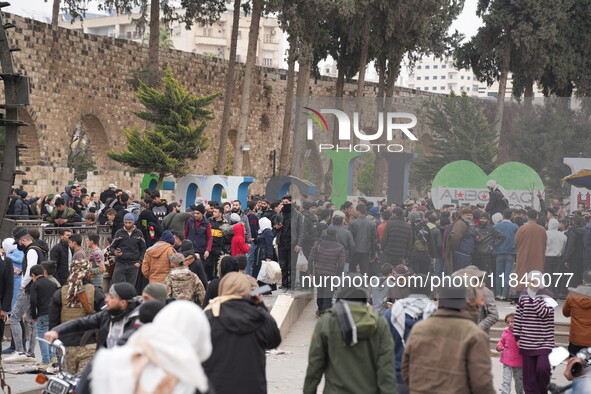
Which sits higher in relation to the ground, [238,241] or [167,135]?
[167,135]

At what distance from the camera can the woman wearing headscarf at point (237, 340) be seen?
6.04 m

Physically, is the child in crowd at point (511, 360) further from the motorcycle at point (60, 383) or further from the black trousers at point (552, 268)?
the motorcycle at point (60, 383)

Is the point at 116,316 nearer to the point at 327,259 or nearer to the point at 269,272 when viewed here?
the point at 327,259

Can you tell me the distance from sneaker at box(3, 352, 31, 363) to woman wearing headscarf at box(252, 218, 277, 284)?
5700 millimetres

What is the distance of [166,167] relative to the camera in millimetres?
26750

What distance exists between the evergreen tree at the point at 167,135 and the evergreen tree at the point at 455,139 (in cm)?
1415

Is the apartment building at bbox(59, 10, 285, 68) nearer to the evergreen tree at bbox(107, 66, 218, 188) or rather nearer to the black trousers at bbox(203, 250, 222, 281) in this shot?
the evergreen tree at bbox(107, 66, 218, 188)

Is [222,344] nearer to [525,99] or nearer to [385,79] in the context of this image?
[525,99]

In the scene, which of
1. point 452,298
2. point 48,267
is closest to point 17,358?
point 48,267

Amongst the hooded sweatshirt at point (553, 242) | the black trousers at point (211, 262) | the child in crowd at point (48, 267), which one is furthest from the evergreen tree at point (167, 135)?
the child in crowd at point (48, 267)

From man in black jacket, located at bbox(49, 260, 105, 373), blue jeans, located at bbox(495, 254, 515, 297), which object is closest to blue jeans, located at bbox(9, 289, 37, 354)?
man in black jacket, located at bbox(49, 260, 105, 373)

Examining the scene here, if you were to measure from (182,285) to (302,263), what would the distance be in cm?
334

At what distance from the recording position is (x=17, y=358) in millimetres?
11539

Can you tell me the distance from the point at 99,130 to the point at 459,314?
93.7 feet
